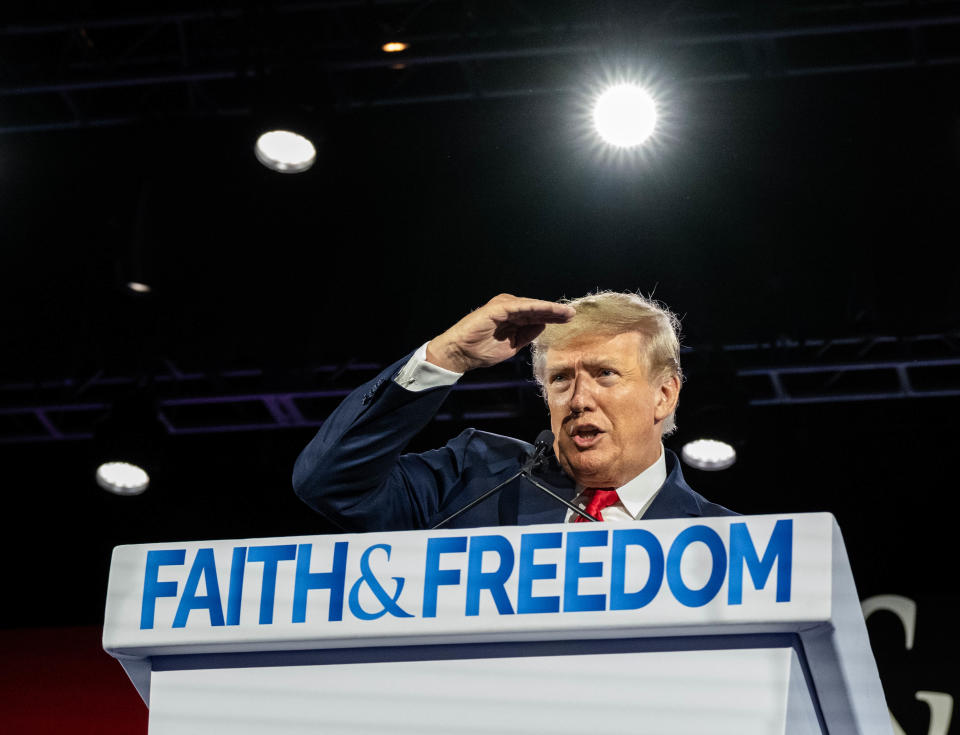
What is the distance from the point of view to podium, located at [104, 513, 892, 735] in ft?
3.01

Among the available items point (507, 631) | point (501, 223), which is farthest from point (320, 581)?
point (501, 223)

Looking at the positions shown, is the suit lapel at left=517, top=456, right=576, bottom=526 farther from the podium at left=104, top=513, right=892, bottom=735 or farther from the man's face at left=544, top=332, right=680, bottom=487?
the podium at left=104, top=513, right=892, bottom=735

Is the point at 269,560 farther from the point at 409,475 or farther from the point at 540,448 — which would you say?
the point at 409,475

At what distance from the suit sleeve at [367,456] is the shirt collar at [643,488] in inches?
10.3

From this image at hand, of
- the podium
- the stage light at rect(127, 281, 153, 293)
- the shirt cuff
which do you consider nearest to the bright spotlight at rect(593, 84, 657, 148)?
the stage light at rect(127, 281, 153, 293)

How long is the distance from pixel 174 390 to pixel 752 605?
4992 mm

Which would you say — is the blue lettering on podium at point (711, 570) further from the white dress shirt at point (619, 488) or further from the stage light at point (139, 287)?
the stage light at point (139, 287)

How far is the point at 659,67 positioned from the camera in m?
4.12

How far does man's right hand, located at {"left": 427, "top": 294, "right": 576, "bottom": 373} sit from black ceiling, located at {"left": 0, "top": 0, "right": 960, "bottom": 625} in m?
2.88

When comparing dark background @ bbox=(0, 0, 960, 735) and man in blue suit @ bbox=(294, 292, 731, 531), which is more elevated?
dark background @ bbox=(0, 0, 960, 735)

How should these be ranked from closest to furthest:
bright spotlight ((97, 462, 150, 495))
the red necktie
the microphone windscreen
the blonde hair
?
1. the microphone windscreen
2. the red necktie
3. the blonde hair
4. bright spotlight ((97, 462, 150, 495))

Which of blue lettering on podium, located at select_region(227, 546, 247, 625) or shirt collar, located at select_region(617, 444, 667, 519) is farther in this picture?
shirt collar, located at select_region(617, 444, 667, 519)

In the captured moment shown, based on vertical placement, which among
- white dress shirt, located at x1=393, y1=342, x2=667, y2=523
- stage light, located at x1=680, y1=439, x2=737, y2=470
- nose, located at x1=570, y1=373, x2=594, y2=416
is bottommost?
white dress shirt, located at x1=393, y1=342, x2=667, y2=523

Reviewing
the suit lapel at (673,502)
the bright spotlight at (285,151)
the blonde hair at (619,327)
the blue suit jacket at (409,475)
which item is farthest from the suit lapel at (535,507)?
the bright spotlight at (285,151)
